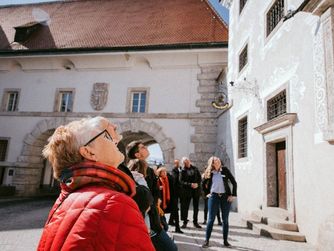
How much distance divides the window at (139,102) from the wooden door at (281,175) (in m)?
8.08

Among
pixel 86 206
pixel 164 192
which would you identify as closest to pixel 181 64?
pixel 164 192

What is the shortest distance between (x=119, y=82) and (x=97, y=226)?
1409 centimetres

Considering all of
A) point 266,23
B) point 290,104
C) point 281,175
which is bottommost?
point 281,175

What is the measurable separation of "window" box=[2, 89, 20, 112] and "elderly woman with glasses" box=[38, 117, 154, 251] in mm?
16420

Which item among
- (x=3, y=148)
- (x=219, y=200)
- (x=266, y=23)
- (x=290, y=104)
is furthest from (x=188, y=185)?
(x=3, y=148)

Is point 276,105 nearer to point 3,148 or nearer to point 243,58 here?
point 243,58

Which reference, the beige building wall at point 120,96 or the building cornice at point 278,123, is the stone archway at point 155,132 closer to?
the beige building wall at point 120,96

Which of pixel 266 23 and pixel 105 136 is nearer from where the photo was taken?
pixel 105 136

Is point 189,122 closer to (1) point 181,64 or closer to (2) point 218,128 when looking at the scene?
(2) point 218,128

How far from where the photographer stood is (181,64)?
14125 millimetres

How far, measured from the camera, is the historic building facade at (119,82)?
1355 centimetres

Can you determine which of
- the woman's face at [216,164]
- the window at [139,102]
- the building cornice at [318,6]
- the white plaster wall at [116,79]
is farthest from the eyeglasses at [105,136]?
the window at [139,102]

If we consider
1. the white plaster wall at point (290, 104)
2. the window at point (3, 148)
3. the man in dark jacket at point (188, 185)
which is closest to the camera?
the white plaster wall at point (290, 104)

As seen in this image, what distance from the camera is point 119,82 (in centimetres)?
1466
